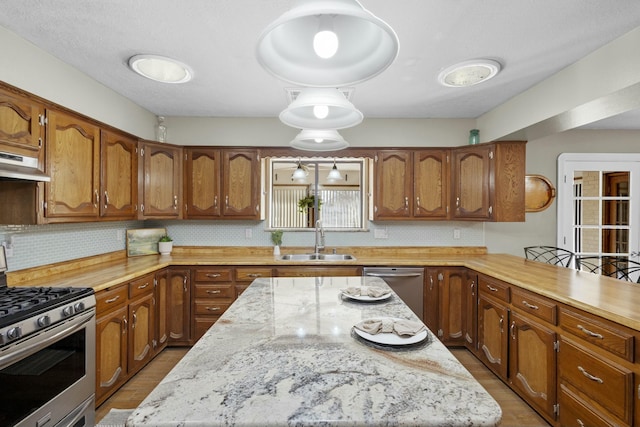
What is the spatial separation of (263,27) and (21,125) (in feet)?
5.22

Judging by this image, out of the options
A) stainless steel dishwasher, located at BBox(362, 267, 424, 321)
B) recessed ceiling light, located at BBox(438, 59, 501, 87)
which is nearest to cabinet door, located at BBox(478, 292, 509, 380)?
stainless steel dishwasher, located at BBox(362, 267, 424, 321)

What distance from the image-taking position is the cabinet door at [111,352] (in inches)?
88.2

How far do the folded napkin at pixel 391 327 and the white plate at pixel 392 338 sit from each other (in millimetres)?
11

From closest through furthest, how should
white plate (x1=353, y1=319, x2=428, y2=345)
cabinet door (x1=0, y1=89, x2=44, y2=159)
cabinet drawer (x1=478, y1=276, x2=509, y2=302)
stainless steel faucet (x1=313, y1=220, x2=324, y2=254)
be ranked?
white plate (x1=353, y1=319, x2=428, y2=345), cabinet door (x1=0, y1=89, x2=44, y2=159), cabinet drawer (x1=478, y1=276, x2=509, y2=302), stainless steel faucet (x1=313, y1=220, x2=324, y2=254)

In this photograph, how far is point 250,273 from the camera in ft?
10.6

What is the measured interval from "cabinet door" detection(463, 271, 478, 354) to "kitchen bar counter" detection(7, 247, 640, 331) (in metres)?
0.18

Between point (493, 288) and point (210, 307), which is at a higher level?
point (493, 288)

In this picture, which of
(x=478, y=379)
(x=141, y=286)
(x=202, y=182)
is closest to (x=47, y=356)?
(x=141, y=286)

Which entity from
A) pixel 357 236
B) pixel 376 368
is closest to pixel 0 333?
pixel 376 368

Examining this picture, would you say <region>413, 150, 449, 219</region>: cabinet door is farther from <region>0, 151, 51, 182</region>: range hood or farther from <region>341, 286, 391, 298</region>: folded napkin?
<region>0, 151, 51, 182</region>: range hood

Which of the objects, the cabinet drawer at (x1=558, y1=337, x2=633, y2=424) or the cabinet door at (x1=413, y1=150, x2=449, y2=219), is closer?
the cabinet drawer at (x1=558, y1=337, x2=633, y2=424)

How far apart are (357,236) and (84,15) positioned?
3.07 meters

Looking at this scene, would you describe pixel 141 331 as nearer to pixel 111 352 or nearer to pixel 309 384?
pixel 111 352

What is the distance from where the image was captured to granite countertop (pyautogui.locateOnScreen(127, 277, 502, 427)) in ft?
2.50
